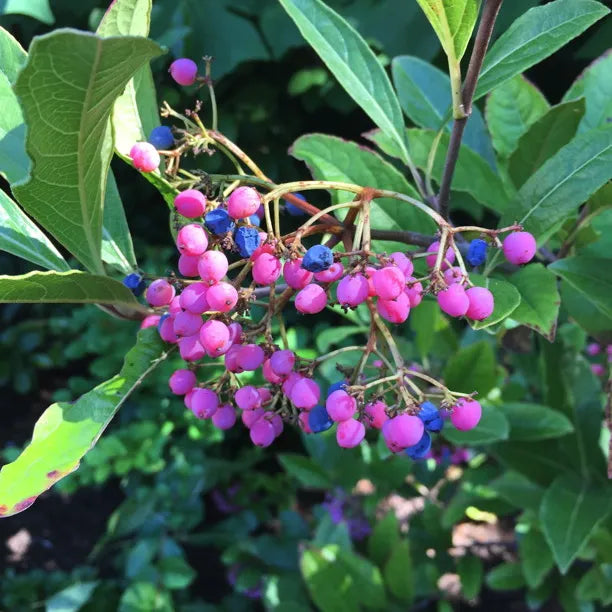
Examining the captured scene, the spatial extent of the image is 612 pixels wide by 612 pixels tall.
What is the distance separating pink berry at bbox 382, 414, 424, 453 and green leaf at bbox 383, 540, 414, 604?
39.3 inches

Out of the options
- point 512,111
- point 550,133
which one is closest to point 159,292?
point 550,133

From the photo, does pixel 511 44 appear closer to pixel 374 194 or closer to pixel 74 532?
pixel 374 194

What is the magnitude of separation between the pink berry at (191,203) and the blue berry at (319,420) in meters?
0.19

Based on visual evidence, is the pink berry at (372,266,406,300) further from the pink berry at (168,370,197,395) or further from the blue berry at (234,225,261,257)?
the pink berry at (168,370,197,395)

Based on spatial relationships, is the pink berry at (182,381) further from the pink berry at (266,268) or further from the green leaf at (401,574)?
the green leaf at (401,574)

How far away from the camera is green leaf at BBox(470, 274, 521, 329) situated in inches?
21.4

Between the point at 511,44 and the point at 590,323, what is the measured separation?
1.37ft

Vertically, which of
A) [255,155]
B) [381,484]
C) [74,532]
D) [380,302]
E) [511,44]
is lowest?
[74,532]

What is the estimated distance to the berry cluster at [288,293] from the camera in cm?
52

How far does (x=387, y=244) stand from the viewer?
2.18ft

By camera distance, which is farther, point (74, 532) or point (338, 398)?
point (74, 532)

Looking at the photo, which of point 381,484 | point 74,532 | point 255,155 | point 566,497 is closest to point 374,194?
point 566,497

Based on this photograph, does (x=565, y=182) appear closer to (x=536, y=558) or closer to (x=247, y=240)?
(x=247, y=240)

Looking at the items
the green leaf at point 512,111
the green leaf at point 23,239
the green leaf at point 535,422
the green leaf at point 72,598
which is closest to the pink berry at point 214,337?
the green leaf at point 23,239
